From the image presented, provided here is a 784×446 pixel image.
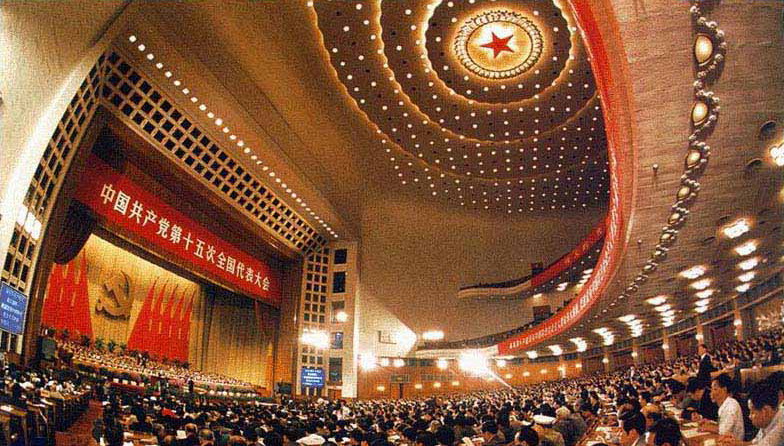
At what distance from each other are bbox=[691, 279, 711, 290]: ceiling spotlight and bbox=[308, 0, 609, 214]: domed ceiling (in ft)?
28.4

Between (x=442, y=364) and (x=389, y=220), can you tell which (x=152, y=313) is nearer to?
(x=389, y=220)

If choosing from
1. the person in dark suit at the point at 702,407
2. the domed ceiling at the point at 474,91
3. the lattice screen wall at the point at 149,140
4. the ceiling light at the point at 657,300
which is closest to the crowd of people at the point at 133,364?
the lattice screen wall at the point at 149,140

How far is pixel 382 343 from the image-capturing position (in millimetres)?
30281

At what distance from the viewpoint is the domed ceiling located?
17422mm

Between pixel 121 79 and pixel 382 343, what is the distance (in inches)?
809

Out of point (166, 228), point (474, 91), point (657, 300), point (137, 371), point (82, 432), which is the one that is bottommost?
point (82, 432)

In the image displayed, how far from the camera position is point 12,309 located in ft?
33.3

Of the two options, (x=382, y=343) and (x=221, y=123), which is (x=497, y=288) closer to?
(x=382, y=343)

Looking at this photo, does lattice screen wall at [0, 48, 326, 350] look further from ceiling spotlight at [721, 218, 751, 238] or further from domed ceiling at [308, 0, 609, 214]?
ceiling spotlight at [721, 218, 751, 238]

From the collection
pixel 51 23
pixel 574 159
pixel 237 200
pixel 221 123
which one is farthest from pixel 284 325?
pixel 51 23

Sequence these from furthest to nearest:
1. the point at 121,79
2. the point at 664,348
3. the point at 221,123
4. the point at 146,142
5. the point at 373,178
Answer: the point at 373,178, the point at 664,348, the point at 221,123, the point at 146,142, the point at 121,79

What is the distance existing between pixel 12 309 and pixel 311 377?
15.3 m

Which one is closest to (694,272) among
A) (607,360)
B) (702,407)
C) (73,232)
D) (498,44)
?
(702,407)

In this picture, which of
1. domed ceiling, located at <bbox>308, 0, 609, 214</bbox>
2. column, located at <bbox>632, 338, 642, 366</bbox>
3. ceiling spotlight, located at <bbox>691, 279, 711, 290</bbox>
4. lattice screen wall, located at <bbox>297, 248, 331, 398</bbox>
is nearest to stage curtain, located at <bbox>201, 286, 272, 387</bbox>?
lattice screen wall, located at <bbox>297, 248, 331, 398</bbox>
